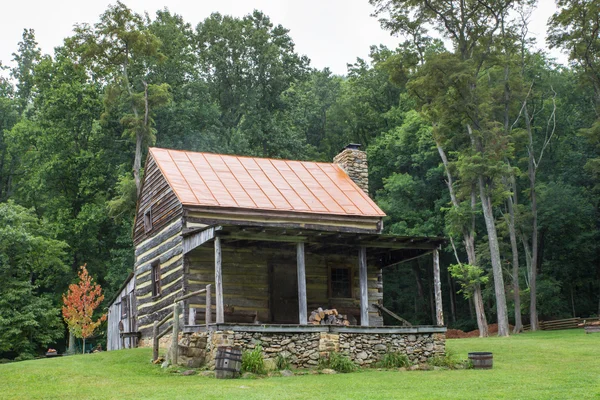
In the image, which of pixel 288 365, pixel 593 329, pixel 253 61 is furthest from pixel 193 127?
pixel 288 365

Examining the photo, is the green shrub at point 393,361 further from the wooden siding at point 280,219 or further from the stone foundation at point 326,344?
the wooden siding at point 280,219

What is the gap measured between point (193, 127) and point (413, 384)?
3559cm

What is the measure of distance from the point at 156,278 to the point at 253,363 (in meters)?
8.12

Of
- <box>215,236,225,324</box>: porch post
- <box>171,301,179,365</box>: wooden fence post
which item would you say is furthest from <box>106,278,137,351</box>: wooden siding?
<box>215,236,225,324</box>: porch post

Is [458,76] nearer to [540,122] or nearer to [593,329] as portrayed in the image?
[593,329]

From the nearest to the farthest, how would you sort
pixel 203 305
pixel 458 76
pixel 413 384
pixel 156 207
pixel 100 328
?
1. pixel 413 384
2. pixel 203 305
3. pixel 156 207
4. pixel 458 76
5. pixel 100 328

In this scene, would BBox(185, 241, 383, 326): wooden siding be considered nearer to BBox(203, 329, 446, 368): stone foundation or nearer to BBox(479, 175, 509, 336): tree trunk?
BBox(203, 329, 446, 368): stone foundation

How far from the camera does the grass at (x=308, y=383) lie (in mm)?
12977

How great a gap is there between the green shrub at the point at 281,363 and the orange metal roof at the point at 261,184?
5.86 meters

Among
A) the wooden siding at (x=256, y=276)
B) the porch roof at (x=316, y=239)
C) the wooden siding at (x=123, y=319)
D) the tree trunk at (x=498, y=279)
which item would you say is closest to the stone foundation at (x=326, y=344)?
the porch roof at (x=316, y=239)

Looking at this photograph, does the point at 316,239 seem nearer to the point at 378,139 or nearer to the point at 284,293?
the point at 284,293

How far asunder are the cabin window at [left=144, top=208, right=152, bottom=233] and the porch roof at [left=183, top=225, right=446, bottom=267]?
171 inches

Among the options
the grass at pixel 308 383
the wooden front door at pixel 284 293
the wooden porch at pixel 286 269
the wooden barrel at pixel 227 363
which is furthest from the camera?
the wooden front door at pixel 284 293

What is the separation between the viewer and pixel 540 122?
4894 cm
